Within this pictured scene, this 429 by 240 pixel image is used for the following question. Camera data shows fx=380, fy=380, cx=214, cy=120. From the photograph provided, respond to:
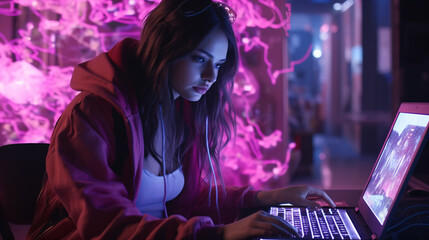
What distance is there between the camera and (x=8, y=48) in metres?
3.53

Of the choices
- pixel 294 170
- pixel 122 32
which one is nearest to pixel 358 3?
pixel 294 170

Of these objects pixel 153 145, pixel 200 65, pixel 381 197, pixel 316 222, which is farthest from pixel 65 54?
pixel 381 197

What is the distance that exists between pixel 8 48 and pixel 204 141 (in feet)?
9.49

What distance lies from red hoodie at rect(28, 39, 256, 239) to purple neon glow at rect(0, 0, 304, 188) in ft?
8.42

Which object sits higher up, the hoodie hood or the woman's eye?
the woman's eye

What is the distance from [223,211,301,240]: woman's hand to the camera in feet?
2.61

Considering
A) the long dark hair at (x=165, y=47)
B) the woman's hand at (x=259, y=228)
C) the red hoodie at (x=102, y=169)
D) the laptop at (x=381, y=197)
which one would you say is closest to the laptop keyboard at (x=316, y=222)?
the laptop at (x=381, y=197)

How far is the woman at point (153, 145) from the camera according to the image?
0.84 metres

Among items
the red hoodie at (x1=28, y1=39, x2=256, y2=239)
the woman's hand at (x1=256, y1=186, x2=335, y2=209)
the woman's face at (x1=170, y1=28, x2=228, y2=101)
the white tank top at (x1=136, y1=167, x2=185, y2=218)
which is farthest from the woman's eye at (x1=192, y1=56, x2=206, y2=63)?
the woman's hand at (x1=256, y1=186, x2=335, y2=209)

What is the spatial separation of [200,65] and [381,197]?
62 centimetres

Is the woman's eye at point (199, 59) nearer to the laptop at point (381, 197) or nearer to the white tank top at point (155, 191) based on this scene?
the white tank top at point (155, 191)

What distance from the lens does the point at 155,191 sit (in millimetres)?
1229

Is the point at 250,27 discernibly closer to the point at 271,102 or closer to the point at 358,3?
the point at 271,102

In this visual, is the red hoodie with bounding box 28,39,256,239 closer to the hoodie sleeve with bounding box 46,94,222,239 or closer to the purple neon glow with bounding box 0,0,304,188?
the hoodie sleeve with bounding box 46,94,222,239
